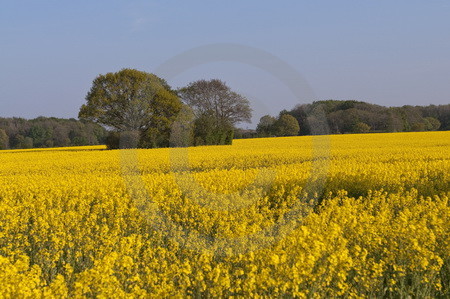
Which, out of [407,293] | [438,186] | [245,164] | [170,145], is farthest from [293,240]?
[170,145]

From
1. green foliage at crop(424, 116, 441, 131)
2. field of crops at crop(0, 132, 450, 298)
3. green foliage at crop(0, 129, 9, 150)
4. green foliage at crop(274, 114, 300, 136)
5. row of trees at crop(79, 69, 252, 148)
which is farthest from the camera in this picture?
green foliage at crop(424, 116, 441, 131)

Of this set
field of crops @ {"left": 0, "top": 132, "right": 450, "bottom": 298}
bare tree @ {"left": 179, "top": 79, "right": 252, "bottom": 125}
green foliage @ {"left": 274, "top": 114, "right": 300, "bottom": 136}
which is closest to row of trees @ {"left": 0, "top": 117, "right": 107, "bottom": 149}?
bare tree @ {"left": 179, "top": 79, "right": 252, "bottom": 125}

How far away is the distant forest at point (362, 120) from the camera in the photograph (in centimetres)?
6356

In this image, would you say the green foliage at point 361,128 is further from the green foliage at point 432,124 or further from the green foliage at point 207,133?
the green foliage at point 207,133

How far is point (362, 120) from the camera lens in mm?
65438

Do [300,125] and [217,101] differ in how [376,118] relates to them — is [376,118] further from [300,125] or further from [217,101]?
[217,101]

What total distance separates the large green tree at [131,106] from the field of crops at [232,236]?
31.3 meters

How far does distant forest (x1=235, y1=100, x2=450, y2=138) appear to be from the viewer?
6356 centimetres

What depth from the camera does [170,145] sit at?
4497 centimetres

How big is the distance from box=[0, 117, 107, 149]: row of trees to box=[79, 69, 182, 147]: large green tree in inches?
780

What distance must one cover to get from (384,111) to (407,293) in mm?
66113

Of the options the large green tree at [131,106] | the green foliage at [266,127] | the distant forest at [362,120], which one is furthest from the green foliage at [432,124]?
the large green tree at [131,106]

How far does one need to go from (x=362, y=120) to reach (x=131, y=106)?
3390 centimetres

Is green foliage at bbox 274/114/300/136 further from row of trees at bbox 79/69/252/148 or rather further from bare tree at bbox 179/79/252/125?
row of trees at bbox 79/69/252/148
